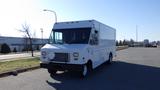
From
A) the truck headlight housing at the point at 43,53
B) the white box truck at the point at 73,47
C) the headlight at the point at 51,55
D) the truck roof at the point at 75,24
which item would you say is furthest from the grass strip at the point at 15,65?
the truck roof at the point at 75,24

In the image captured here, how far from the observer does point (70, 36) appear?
41.7 feet

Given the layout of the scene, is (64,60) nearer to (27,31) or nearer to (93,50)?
(93,50)

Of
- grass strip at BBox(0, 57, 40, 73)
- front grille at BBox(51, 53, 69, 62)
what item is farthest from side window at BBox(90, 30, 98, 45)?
grass strip at BBox(0, 57, 40, 73)

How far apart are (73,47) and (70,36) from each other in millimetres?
1187

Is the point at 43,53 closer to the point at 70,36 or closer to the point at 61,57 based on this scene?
the point at 61,57

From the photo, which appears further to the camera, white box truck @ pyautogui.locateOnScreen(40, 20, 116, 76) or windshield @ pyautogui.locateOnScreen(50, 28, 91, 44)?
windshield @ pyautogui.locateOnScreen(50, 28, 91, 44)

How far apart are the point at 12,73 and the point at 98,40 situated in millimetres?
5057

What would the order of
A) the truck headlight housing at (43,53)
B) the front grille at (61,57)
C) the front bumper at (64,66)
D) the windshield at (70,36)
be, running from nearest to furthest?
the front bumper at (64,66), the front grille at (61,57), the truck headlight housing at (43,53), the windshield at (70,36)

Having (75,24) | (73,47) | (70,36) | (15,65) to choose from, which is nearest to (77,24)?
(75,24)

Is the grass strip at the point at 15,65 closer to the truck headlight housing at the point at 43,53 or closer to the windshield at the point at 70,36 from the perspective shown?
the truck headlight housing at the point at 43,53

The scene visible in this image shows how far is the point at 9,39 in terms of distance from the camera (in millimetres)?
77750

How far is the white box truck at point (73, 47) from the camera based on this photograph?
452 inches

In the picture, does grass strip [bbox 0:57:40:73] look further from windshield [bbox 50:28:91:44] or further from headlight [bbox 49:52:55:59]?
windshield [bbox 50:28:91:44]

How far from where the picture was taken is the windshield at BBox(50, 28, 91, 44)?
1236 cm
